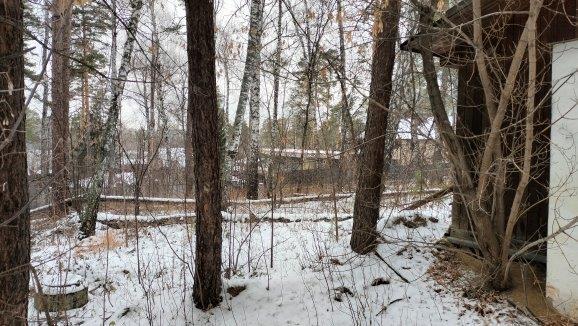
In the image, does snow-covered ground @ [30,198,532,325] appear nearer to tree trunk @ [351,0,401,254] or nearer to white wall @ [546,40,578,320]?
Result: tree trunk @ [351,0,401,254]

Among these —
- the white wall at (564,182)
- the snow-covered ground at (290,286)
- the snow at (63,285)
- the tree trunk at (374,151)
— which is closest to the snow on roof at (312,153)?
the tree trunk at (374,151)

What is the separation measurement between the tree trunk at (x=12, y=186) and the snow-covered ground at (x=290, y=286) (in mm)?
1194

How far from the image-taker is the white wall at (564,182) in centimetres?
377

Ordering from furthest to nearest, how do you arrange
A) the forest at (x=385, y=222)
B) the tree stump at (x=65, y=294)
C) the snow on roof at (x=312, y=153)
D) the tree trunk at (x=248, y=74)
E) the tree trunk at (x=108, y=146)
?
the tree trunk at (x=248, y=74), the tree trunk at (x=108, y=146), the snow on roof at (x=312, y=153), the tree stump at (x=65, y=294), the forest at (x=385, y=222)

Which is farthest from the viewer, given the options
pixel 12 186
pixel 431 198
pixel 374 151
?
pixel 431 198

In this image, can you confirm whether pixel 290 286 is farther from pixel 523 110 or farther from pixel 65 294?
pixel 523 110

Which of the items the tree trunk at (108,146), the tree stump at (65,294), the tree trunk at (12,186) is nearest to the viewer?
the tree trunk at (12,186)

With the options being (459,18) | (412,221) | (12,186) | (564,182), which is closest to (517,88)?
(564,182)

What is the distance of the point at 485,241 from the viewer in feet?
14.5

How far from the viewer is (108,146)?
25.5ft

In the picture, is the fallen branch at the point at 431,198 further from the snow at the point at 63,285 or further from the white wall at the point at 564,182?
the snow at the point at 63,285

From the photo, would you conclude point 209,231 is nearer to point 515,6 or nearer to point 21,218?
point 21,218

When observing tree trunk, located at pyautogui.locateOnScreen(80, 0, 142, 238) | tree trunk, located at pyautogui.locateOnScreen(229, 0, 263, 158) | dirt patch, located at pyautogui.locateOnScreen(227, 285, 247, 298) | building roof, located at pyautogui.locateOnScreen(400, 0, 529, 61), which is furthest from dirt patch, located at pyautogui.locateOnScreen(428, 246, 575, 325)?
tree trunk, located at pyautogui.locateOnScreen(229, 0, 263, 158)

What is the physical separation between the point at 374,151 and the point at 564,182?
7.64 feet
